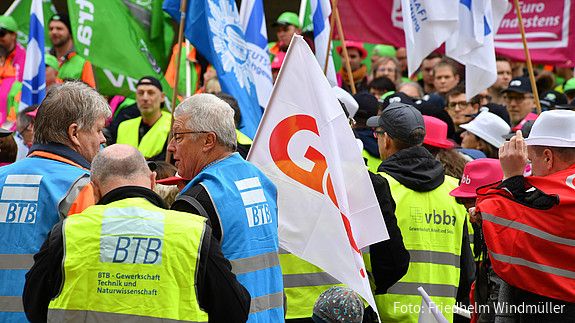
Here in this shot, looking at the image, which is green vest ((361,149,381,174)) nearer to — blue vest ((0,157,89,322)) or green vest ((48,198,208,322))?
blue vest ((0,157,89,322))

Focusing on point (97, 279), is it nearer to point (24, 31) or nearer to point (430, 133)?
point (430, 133)

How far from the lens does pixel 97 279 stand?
484 cm

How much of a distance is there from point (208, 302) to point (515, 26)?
8.92m

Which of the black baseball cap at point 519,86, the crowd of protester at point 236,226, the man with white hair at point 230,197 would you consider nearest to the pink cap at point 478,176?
the crowd of protester at point 236,226

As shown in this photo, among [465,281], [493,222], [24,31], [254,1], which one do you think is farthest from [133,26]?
[493,222]

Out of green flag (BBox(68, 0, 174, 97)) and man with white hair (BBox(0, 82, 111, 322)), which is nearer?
man with white hair (BBox(0, 82, 111, 322))

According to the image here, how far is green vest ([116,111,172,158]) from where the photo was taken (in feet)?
35.6

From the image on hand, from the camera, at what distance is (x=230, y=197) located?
219 inches

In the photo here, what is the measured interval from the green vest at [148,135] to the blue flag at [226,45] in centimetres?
114

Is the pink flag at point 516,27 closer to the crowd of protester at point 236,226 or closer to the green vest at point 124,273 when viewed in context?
the crowd of protester at point 236,226

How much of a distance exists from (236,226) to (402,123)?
2316 millimetres

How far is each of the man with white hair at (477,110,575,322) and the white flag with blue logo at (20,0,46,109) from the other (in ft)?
16.9

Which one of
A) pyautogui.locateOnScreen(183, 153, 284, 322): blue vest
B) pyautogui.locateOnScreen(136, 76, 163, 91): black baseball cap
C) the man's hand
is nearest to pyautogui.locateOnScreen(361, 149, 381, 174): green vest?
the man's hand

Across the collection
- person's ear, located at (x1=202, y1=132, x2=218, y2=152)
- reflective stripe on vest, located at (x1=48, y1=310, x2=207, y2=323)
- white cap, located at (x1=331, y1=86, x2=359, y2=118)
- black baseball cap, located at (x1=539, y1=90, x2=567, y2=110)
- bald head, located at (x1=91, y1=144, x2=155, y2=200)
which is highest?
bald head, located at (x1=91, y1=144, x2=155, y2=200)
